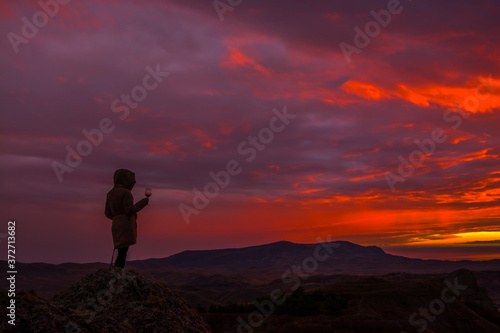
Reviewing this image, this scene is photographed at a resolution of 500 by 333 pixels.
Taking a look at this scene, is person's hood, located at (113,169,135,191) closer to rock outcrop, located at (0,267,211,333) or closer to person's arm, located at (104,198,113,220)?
person's arm, located at (104,198,113,220)

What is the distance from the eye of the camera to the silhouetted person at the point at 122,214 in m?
11.7

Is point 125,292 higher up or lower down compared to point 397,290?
higher up

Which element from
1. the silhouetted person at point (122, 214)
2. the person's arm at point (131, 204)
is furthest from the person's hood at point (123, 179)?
the person's arm at point (131, 204)

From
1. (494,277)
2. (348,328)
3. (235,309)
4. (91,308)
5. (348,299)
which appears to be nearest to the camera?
(91,308)

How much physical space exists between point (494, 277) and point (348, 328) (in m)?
144

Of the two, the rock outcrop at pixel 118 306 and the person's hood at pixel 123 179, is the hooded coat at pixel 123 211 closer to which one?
the person's hood at pixel 123 179

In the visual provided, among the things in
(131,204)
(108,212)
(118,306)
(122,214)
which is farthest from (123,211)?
(118,306)

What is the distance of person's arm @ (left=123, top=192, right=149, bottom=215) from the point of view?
38.1 ft

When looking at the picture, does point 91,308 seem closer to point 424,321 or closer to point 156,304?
point 156,304

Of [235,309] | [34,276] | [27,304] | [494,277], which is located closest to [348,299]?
[235,309]

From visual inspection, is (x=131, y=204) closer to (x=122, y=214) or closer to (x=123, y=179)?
(x=122, y=214)

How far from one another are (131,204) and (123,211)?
343mm

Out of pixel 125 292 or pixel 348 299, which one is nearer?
pixel 125 292

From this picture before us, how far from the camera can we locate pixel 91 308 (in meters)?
9.30
